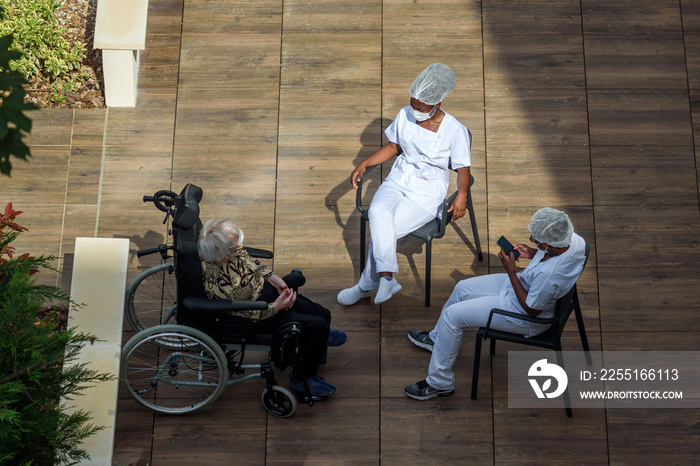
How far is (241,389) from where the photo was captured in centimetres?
412

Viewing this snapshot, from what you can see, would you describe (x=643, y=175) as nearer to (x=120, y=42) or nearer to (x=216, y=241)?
(x=216, y=241)

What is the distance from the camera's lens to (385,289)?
4211mm

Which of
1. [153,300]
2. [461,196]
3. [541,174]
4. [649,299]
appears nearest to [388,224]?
[461,196]

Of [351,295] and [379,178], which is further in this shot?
[379,178]

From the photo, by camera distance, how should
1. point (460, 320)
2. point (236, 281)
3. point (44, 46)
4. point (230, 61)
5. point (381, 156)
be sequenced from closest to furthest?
point (236, 281) → point (460, 320) → point (381, 156) → point (230, 61) → point (44, 46)

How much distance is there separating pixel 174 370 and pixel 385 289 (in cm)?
128

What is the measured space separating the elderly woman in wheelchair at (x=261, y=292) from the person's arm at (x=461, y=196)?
98cm

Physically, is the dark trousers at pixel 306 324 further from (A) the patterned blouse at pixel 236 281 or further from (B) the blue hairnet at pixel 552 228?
(B) the blue hairnet at pixel 552 228

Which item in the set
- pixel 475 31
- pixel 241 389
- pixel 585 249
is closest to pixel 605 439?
pixel 585 249

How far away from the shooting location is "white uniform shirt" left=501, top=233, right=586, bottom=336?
348cm

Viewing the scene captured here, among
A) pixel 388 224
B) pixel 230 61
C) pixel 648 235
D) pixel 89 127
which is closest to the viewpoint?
pixel 388 224

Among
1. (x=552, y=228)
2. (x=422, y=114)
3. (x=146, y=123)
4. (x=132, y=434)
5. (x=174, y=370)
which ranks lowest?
(x=132, y=434)

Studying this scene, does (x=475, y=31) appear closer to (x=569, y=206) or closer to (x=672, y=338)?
(x=569, y=206)

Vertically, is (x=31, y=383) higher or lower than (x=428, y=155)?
lower
